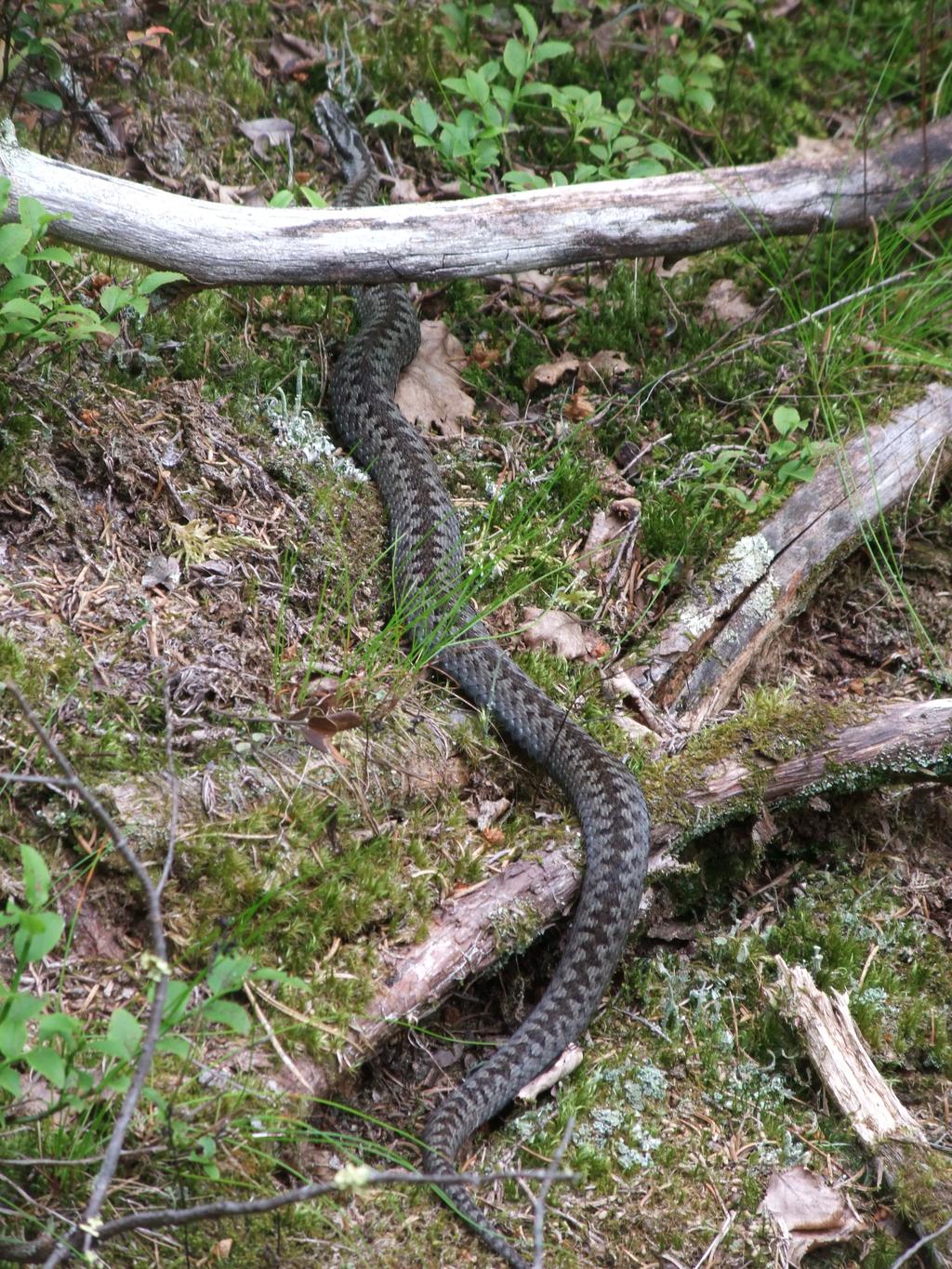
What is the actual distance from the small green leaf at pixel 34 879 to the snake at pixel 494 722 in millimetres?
1681

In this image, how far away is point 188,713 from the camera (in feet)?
13.7

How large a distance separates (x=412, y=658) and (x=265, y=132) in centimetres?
417

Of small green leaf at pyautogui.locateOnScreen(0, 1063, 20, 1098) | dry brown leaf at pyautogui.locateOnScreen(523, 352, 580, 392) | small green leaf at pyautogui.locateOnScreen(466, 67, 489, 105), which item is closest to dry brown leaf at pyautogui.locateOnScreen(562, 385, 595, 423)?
dry brown leaf at pyautogui.locateOnScreen(523, 352, 580, 392)

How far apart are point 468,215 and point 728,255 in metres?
2.50

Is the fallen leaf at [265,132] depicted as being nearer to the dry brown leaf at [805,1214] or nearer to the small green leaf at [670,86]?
the small green leaf at [670,86]

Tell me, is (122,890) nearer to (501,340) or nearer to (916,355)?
(501,340)

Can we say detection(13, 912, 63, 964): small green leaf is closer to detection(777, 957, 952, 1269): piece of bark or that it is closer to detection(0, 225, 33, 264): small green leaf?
detection(0, 225, 33, 264): small green leaf

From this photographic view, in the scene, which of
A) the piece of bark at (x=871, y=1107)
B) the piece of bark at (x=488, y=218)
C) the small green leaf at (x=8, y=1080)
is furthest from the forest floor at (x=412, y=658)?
the piece of bark at (x=488, y=218)

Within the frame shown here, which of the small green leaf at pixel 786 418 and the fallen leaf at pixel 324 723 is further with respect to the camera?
the small green leaf at pixel 786 418

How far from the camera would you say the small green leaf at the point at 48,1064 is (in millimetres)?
2781

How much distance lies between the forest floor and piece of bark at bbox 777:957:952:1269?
112mm

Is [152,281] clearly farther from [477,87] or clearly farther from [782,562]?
[782,562]

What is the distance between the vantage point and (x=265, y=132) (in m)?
7.00

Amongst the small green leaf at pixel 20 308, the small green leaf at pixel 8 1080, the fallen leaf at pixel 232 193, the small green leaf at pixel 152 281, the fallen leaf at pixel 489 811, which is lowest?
the fallen leaf at pixel 489 811
